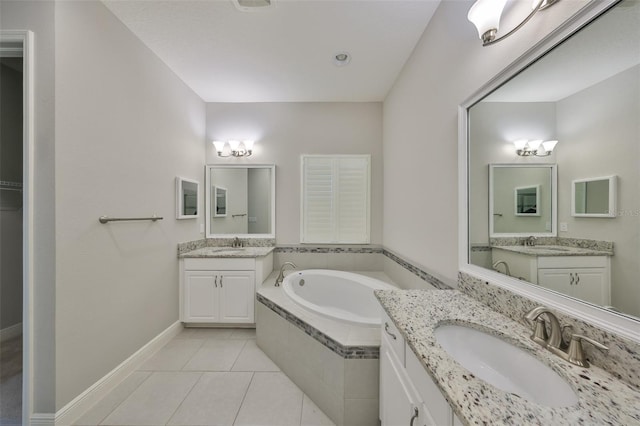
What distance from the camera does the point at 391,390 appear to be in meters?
1.10

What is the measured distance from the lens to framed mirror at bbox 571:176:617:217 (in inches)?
27.0

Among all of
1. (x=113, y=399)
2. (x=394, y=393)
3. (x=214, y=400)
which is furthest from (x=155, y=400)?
(x=394, y=393)

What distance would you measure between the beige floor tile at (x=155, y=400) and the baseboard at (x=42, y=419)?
252mm

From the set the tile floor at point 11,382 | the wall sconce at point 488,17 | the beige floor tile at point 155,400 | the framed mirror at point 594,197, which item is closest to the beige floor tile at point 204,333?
the beige floor tile at point 155,400

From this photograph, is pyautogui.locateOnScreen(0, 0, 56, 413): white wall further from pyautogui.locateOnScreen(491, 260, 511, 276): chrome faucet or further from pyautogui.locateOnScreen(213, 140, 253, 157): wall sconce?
pyautogui.locateOnScreen(491, 260, 511, 276): chrome faucet

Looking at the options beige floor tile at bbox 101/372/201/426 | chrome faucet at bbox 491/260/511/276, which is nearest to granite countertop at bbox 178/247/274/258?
beige floor tile at bbox 101/372/201/426

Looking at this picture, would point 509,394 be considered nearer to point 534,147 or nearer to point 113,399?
point 534,147

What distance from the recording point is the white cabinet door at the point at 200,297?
98.0 inches

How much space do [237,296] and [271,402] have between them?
1136 mm

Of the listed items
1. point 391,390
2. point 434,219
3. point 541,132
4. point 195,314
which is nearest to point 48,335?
point 195,314

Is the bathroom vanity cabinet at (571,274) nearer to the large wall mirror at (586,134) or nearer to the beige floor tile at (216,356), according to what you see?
the large wall mirror at (586,134)

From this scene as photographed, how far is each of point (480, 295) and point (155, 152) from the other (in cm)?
274

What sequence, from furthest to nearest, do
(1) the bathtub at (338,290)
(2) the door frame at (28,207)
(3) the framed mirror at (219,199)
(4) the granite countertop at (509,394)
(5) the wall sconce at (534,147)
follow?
(3) the framed mirror at (219,199) < (1) the bathtub at (338,290) < (2) the door frame at (28,207) < (5) the wall sconce at (534,147) < (4) the granite countertop at (509,394)

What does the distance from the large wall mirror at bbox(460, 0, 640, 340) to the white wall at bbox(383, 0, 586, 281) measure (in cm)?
10
